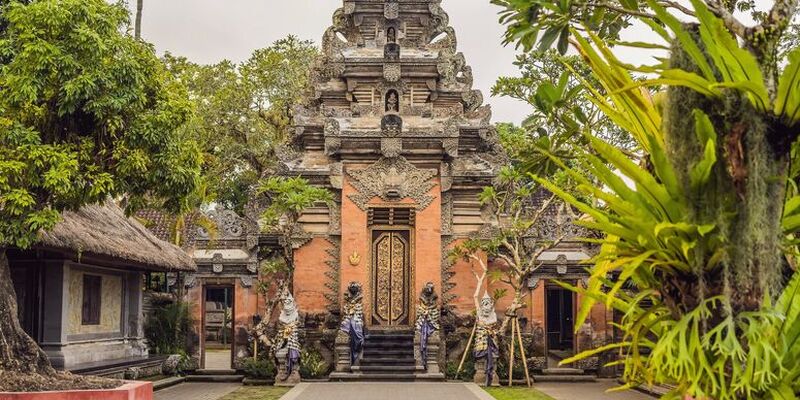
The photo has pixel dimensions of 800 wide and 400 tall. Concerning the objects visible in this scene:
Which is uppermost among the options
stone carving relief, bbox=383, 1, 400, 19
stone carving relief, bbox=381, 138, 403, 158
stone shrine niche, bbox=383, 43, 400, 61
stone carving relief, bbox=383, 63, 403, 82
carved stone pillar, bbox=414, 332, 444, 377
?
stone carving relief, bbox=383, 1, 400, 19

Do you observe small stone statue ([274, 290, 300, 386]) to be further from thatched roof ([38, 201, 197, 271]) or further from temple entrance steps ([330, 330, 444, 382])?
thatched roof ([38, 201, 197, 271])

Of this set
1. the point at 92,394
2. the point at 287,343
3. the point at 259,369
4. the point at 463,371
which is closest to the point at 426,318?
the point at 463,371

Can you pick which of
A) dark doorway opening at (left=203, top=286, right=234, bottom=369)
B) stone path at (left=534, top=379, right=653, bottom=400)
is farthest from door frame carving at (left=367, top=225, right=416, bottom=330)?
dark doorway opening at (left=203, top=286, right=234, bottom=369)

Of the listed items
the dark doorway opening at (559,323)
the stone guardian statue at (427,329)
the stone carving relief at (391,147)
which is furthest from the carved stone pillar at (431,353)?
the dark doorway opening at (559,323)

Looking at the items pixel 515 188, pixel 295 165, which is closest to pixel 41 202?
pixel 295 165

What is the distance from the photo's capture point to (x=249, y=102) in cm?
2566

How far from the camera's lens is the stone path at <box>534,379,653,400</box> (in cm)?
1506

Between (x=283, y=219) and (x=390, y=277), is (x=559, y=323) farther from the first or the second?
(x=283, y=219)

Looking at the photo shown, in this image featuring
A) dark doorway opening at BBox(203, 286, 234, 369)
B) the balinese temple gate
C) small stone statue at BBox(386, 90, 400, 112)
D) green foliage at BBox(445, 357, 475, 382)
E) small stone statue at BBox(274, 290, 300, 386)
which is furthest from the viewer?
dark doorway opening at BBox(203, 286, 234, 369)

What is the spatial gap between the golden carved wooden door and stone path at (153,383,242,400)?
133 inches

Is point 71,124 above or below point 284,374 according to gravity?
above

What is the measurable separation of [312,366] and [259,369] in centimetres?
107

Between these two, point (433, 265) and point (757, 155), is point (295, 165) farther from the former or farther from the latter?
point (757, 155)

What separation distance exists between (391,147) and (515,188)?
9.15ft
